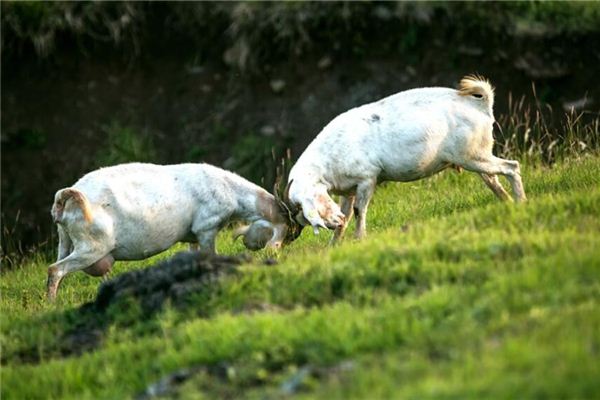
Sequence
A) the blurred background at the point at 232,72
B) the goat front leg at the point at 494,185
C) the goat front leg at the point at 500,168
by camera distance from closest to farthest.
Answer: the goat front leg at the point at 500,168 < the goat front leg at the point at 494,185 < the blurred background at the point at 232,72

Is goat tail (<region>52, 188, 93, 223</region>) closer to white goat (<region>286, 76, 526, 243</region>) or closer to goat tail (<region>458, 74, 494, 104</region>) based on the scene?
white goat (<region>286, 76, 526, 243</region>)

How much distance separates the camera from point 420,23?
1778cm

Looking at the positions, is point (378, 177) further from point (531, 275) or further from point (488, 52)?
point (488, 52)

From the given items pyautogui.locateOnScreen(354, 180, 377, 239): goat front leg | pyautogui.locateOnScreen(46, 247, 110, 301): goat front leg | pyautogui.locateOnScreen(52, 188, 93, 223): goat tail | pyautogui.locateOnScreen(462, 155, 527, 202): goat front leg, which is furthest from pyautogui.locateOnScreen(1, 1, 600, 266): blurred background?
pyautogui.locateOnScreen(52, 188, 93, 223): goat tail

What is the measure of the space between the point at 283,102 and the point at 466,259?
→ 10536mm

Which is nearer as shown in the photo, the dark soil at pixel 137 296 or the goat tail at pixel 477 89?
the dark soil at pixel 137 296

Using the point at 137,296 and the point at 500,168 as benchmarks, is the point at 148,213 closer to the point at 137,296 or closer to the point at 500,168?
the point at 137,296

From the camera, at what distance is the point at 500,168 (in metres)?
11.5

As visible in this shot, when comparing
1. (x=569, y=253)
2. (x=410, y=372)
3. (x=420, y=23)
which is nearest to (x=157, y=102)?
(x=420, y=23)

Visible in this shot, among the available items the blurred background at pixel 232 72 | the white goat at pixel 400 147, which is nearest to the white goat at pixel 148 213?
the white goat at pixel 400 147

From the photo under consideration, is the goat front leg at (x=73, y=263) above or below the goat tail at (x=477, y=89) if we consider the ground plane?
below

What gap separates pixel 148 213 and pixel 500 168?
324 centimetres

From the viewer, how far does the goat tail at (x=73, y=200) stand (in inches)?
425

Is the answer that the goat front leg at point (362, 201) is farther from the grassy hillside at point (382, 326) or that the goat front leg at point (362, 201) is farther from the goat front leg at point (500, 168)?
the grassy hillside at point (382, 326)
